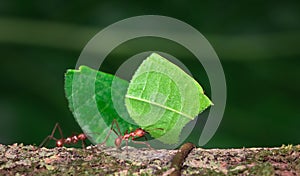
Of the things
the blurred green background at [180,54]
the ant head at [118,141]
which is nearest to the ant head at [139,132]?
the ant head at [118,141]

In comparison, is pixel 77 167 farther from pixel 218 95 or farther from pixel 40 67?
pixel 40 67

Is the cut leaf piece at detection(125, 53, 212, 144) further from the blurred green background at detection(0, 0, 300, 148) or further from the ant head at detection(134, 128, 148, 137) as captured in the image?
the blurred green background at detection(0, 0, 300, 148)

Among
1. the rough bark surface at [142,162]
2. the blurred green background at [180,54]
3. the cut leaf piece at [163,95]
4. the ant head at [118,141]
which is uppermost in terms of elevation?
the blurred green background at [180,54]

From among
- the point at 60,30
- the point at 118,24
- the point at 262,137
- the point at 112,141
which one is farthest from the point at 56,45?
the point at 112,141

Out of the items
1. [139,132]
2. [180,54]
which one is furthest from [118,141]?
[180,54]

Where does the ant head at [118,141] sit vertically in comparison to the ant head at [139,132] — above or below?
below

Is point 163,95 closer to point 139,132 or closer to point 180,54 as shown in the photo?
point 139,132

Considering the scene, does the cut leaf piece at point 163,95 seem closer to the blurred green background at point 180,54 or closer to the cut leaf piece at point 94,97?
the cut leaf piece at point 94,97
